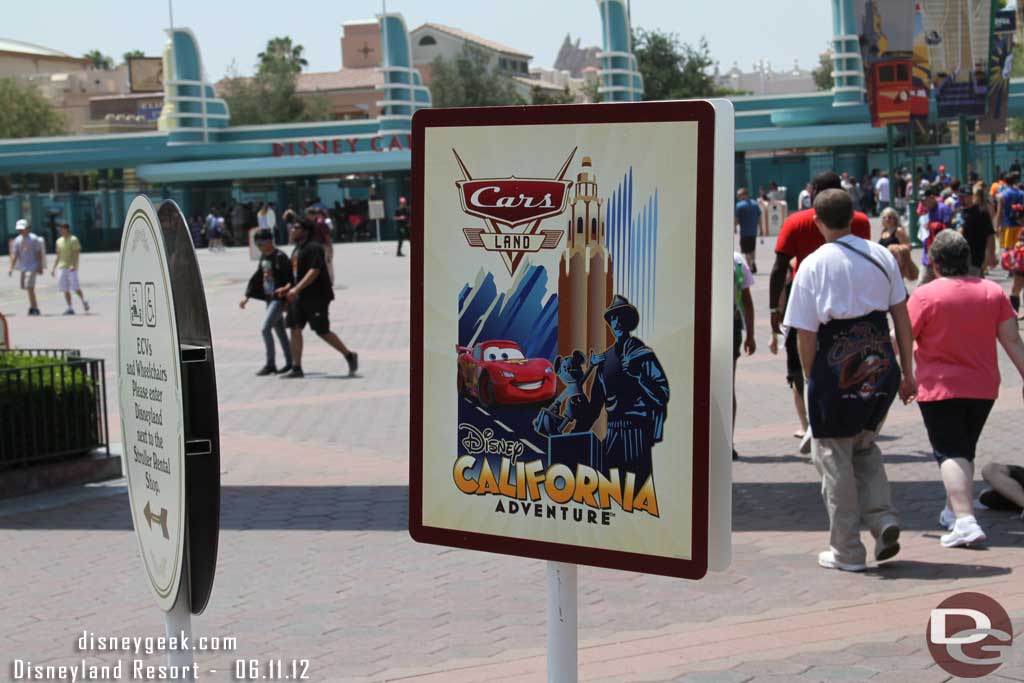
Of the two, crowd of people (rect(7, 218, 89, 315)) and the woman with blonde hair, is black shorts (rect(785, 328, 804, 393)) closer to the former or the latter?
the woman with blonde hair

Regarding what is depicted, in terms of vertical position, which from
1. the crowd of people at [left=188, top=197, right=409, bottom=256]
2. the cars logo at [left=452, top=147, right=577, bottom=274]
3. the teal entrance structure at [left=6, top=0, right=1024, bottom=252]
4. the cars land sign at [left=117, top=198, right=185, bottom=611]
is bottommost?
the cars land sign at [left=117, top=198, right=185, bottom=611]

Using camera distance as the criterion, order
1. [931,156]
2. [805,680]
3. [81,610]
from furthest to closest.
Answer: [931,156] → [81,610] → [805,680]

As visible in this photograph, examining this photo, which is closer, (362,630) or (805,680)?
(805,680)

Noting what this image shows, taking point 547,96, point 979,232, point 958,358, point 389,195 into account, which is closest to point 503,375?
point 958,358

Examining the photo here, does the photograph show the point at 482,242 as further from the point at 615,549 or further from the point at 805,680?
the point at 805,680

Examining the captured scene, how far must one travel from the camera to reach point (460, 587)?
6.20 m

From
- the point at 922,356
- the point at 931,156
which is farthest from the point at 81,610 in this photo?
the point at 931,156

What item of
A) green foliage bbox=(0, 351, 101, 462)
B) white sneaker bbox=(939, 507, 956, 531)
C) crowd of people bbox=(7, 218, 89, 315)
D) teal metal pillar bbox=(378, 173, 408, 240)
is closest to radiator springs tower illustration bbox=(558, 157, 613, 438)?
white sneaker bbox=(939, 507, 956, 531)

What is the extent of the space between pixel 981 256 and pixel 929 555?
1152cm

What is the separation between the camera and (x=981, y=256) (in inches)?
671

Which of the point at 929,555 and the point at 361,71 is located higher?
the point at 361,71

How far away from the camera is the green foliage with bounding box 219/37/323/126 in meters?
87.9

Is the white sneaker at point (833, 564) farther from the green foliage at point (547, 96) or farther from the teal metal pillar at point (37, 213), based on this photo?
the green foliage at point (547, 96)

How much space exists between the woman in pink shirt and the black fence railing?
5323 millimetres
